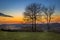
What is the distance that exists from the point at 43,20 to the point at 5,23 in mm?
642

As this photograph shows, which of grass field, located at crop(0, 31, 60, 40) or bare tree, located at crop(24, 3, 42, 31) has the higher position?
bare tree, located at crop(24, 3, 42, 31)

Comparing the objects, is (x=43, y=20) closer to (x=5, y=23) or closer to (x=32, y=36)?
(x=32, y=36)

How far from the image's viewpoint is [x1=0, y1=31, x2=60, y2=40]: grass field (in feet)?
7.60

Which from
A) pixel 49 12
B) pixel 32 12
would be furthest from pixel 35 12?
pixel 49 12

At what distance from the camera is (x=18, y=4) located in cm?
237

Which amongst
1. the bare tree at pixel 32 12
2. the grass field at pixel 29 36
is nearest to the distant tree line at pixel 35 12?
the bare tree at pixel 32 12

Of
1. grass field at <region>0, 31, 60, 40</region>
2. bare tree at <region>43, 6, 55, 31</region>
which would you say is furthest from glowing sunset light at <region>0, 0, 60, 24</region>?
grass field at <region>0, 31, 60, 40</region>

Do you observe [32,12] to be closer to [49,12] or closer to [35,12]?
[35,12]

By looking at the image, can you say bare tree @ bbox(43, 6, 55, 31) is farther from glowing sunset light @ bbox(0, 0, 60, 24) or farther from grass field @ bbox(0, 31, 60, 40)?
grass field @ bbox(0, 31, 60, 40)

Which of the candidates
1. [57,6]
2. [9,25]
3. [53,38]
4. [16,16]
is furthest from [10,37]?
[57,6]

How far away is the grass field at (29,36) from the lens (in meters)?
2.32

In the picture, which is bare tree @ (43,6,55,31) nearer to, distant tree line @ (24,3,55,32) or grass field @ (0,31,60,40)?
distant tree line @ (24,3,55,32)

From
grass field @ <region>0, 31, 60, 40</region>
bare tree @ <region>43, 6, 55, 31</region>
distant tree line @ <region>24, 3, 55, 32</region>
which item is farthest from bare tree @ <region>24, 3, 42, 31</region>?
grass field @ <region>0, 31, 60, 40</region>

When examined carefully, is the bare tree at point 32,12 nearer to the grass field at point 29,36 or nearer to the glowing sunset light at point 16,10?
the glowing sunset light at point 16,10
